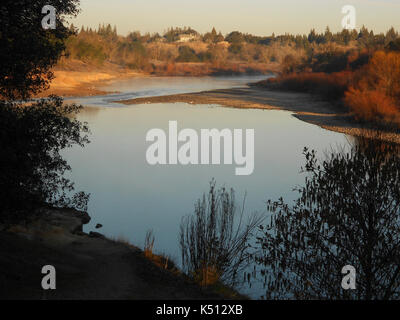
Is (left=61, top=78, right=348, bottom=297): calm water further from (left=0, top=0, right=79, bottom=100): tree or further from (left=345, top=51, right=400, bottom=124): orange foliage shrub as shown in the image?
(left=0, top=0, right=79, bottom=100): tree

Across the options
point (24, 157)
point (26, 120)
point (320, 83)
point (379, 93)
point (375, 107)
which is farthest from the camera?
point (320, 83)

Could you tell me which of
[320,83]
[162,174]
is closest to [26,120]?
[162,174]

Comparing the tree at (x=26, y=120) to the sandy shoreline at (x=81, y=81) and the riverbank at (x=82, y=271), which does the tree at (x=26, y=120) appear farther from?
the sandy shoreline at (x=81, y=81)

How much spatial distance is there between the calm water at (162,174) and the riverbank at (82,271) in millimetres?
1838

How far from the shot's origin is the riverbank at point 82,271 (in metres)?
10.2

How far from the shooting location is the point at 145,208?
2030cm

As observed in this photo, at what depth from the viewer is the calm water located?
61.2 feet

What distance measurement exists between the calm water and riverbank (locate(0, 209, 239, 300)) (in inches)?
72.4

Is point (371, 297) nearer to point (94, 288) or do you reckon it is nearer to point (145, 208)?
point (94, 288)

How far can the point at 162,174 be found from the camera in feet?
85.4

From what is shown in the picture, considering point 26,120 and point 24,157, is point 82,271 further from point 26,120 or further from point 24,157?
point 26,120

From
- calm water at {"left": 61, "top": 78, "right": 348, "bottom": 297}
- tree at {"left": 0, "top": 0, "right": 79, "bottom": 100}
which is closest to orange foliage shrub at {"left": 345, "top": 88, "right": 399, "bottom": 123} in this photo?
calm water at {"left": 61, "top": 78, "right": 348, "bottom": 297}

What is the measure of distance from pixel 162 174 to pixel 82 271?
14731mm
